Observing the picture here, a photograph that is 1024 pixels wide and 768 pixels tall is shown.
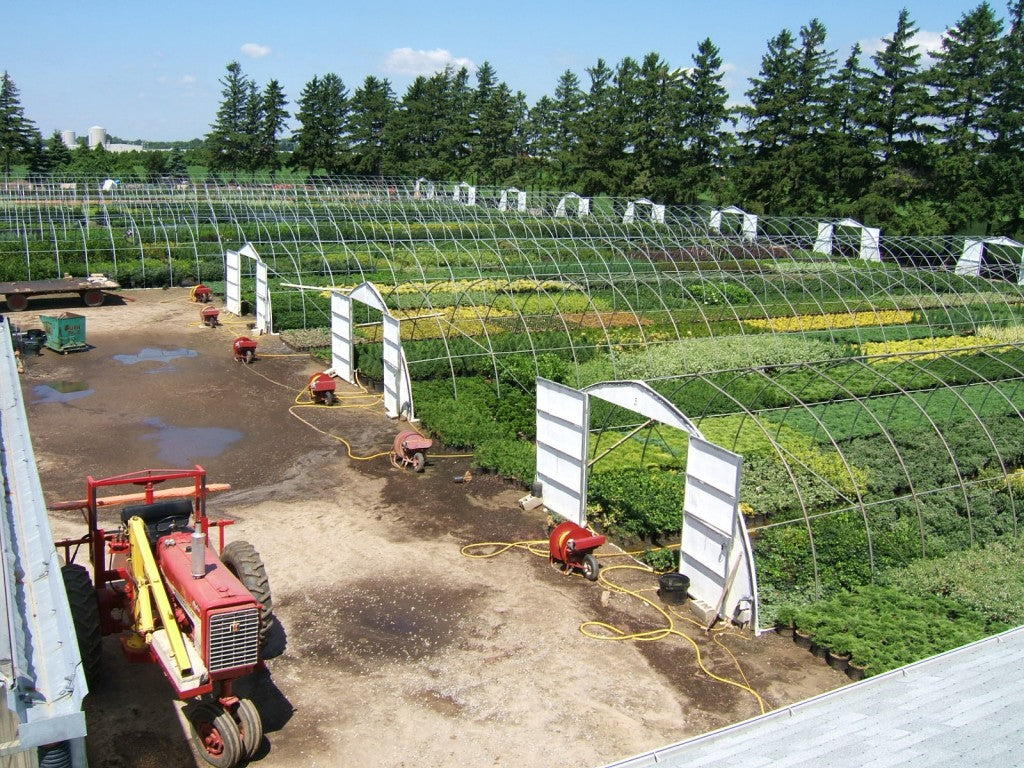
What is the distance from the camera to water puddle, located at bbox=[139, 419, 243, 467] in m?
17.9

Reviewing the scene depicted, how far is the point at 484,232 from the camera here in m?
44.4

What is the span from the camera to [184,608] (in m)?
8.98

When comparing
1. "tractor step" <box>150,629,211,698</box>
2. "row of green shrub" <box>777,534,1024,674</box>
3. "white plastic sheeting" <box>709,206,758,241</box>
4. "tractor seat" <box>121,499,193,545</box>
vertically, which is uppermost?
"white plastic sheeting" <box>709,206,758,241</box>

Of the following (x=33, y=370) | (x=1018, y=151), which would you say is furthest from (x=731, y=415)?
(x=1018, y=151)

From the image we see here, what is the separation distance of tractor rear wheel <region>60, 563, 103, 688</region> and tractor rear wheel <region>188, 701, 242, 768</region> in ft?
4.79

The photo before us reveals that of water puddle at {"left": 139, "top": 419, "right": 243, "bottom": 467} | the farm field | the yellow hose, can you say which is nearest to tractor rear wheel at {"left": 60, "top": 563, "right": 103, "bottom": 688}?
the yellow hose

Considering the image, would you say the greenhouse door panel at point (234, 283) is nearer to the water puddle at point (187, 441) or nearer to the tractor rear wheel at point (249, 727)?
the water puddle at point (187, 441)

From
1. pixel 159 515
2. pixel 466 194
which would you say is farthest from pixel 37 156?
pixel 159 515

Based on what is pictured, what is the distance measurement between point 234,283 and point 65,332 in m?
7.06

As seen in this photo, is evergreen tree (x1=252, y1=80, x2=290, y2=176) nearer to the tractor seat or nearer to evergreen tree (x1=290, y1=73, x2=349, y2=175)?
evergreen tree (x1=290, y1=73, x2=349, y2=175)

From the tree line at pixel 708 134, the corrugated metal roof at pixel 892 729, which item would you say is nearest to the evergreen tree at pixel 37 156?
the tree line at pixel 708 134

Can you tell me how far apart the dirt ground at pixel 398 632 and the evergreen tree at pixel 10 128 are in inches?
2443

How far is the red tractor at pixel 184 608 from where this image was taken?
27.6 feet

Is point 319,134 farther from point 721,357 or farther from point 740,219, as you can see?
point 721,357
